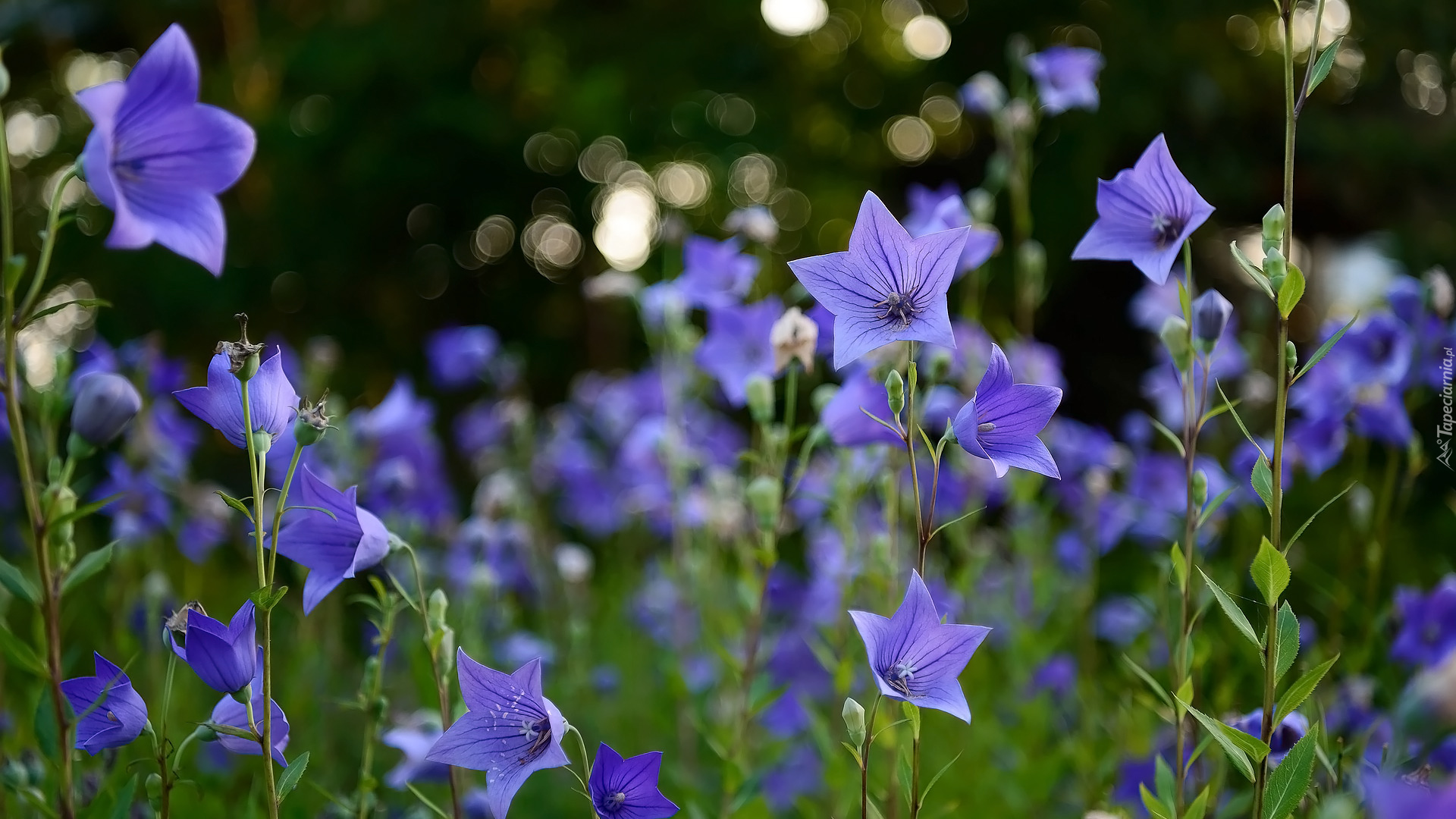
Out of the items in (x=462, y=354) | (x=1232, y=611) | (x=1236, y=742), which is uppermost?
(x=1232, y=611)

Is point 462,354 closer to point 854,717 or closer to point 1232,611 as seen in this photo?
point 854,717

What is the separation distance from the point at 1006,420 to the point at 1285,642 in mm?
453

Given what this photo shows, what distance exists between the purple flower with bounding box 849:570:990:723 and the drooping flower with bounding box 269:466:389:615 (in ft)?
2.15

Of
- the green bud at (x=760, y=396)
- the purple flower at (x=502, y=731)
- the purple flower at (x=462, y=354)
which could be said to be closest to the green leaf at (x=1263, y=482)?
the green bud at (x=760, y=396)

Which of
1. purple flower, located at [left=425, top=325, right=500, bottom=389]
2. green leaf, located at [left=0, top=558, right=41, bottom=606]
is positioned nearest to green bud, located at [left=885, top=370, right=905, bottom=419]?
green leaf, located at [left=0, top=558, right=41, bottom=606]

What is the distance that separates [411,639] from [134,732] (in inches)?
67.8

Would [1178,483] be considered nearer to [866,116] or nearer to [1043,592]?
[1043,592]

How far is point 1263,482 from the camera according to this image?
120 cm

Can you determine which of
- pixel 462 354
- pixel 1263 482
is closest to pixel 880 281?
pixel 1263 482

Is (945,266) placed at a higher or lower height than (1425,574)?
higher

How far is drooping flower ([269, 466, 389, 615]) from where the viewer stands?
1280mm

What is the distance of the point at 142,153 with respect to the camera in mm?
1166

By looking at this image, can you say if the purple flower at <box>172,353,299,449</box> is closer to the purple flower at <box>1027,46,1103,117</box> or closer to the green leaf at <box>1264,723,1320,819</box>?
the green leaf at <box>1264,723,1320,819</box>

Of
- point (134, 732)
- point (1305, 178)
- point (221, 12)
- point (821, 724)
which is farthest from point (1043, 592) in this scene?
point (221, 12)
